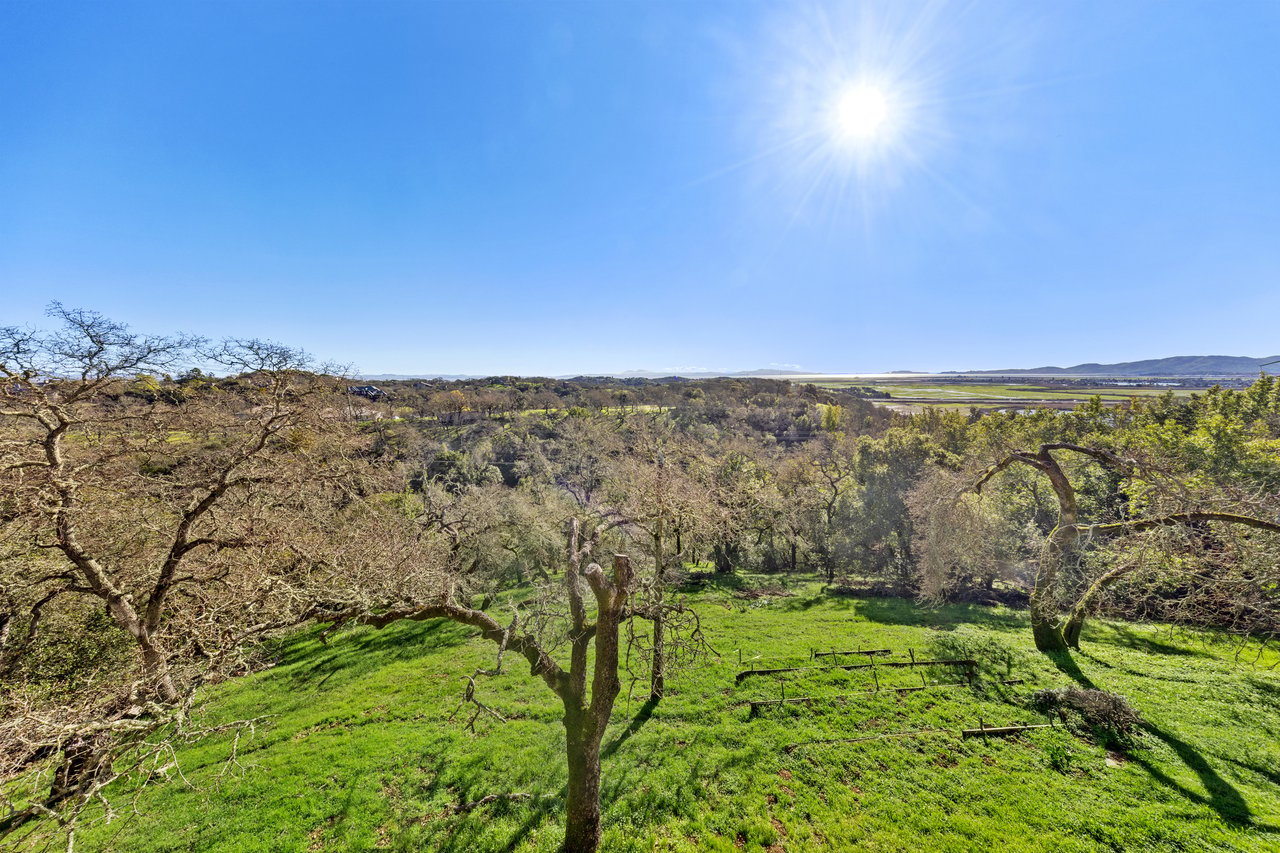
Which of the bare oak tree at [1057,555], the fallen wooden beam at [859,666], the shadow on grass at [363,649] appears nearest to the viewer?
the bare oak tree at [1057,555]

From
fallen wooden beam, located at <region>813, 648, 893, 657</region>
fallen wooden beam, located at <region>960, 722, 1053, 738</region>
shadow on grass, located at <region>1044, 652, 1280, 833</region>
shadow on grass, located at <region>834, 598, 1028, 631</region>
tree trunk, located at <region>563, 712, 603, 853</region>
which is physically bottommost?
shadow on grass, located at <region>834, 598, 1028, 631</region>

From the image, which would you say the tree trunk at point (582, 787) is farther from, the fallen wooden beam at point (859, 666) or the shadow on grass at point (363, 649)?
the shadow on grass at point (363, 649)

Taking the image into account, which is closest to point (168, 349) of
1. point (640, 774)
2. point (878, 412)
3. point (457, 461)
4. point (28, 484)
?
point (28, 484)

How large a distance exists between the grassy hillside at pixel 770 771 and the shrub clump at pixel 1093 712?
1.39ft

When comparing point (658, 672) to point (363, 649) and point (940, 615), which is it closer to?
point (363, 649)

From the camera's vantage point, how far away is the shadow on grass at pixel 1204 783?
8.57 m

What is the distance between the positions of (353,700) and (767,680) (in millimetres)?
14814

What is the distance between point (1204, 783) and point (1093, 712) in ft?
7.98

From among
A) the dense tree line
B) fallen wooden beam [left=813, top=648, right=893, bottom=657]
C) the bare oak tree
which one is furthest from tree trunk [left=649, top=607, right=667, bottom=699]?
the bare oak tree

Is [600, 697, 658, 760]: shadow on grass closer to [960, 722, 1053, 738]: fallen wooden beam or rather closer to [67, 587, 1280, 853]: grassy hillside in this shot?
[67, 587, 1280, 853]: grassy hillside

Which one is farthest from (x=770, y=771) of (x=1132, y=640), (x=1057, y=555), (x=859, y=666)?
(x=1132, y=640)

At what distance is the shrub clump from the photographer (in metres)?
11.2

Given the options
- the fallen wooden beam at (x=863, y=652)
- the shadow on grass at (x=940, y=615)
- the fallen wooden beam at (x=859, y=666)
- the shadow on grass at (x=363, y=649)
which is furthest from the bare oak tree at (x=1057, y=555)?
the shadow on grass at (x=363, y=649)

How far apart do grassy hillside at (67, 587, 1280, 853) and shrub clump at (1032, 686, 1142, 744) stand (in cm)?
42
